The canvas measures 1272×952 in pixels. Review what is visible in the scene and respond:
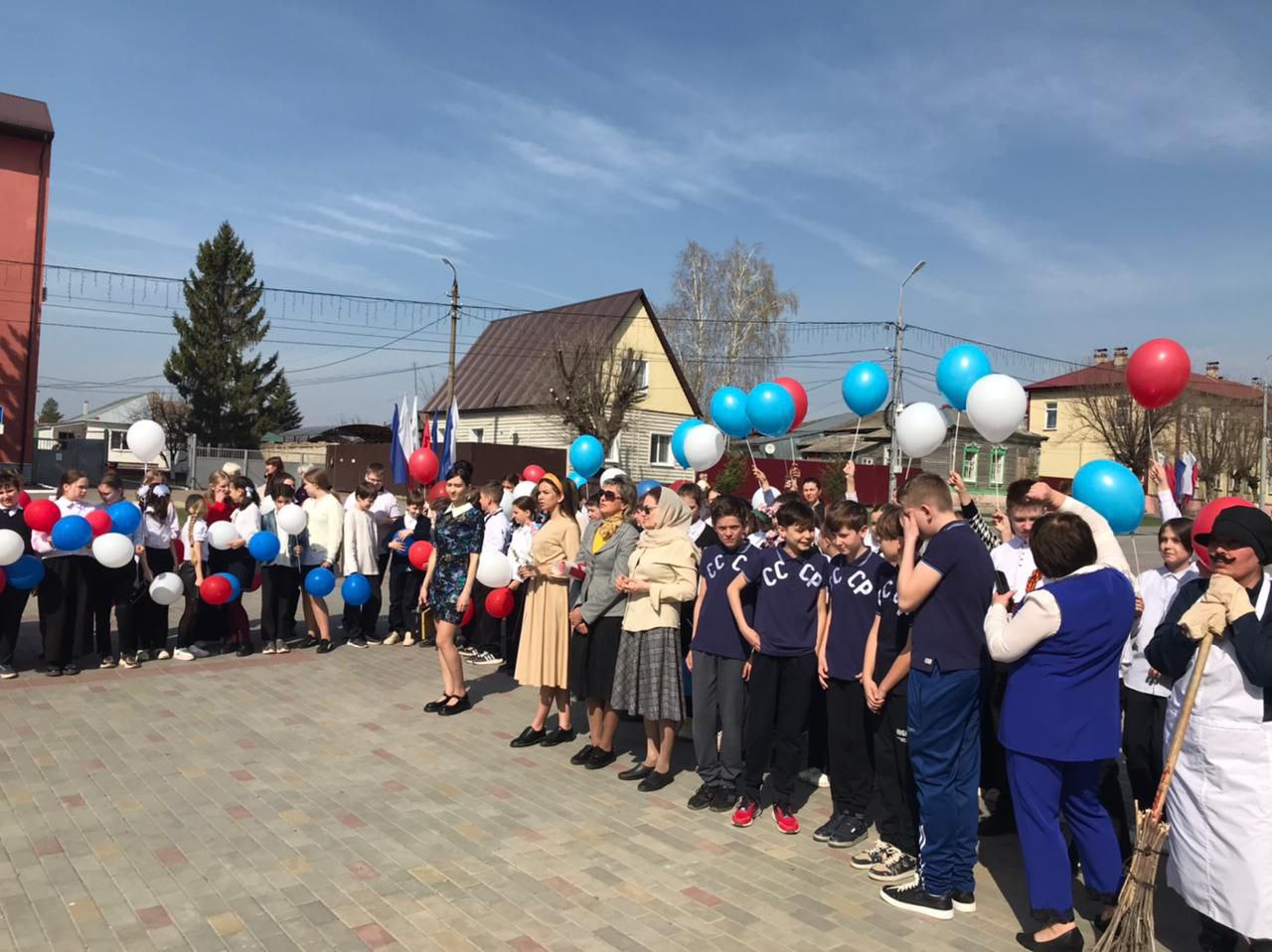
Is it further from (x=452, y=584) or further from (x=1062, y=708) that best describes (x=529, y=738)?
(x=1062, y=708)

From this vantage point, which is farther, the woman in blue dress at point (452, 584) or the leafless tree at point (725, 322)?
the leafless tree at point (725, 322)

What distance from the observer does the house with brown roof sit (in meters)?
35.7

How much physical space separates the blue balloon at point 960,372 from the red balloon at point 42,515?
24.9 feet

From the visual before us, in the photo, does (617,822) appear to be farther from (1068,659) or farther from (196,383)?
(196,383)

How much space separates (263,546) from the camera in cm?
835

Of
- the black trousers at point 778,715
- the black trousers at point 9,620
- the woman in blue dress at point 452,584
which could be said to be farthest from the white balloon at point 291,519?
the black trousers at point 778,715

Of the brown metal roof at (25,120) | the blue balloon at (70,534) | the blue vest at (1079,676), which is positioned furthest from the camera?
the brown metal roof at (25,120)

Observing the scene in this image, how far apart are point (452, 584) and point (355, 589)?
2.65m

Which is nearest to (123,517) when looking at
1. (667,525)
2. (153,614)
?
(153,614)

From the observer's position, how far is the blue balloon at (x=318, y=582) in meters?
8.73

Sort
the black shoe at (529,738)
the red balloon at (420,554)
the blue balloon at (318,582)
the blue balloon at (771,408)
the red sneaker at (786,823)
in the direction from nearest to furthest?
the red sneaker at (786,823) < the black shoe at (529,738) < the blue balloon at (318,582) < the red balloon at (420,554) < the blue balloon at (771,408)

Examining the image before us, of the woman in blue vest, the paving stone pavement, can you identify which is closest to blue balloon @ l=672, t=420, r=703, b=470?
the paving stone pavement

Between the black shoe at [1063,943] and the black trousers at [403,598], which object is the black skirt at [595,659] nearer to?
the black shoe at [1063,943]

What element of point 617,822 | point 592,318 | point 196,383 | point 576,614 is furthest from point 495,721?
point 196,383
